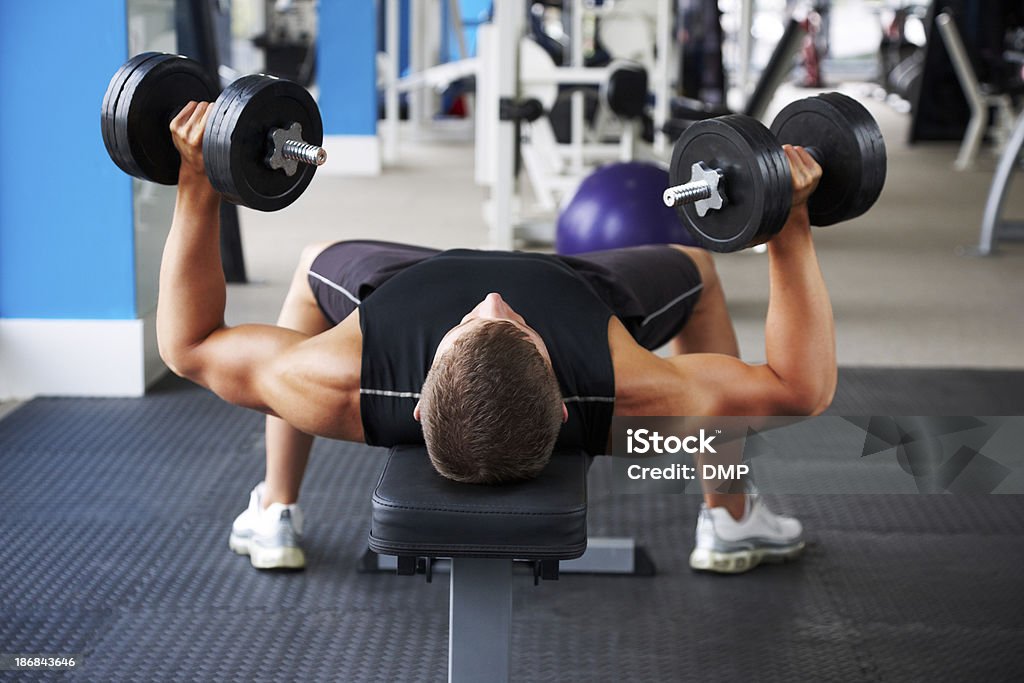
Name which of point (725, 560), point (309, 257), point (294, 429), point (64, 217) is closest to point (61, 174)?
point (64, 217)

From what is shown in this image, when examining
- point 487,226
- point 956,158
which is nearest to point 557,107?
point 487,226

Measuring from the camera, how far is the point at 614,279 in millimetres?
1696

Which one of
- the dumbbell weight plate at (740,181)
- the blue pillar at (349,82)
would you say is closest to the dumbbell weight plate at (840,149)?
the dumbbell weight plate at (740,181)

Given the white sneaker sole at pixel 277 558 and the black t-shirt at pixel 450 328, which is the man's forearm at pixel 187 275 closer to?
the black t-shirt at pixel 450 328

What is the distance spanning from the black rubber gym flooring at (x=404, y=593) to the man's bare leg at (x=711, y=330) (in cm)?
12

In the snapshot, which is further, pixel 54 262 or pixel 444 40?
pixel 444 40

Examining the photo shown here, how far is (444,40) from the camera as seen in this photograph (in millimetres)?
10969

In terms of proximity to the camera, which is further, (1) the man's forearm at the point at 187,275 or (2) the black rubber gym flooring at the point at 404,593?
(2) the black rubber gym flooring at the point at 404,593

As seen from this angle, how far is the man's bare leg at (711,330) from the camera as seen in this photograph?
6.22 ft

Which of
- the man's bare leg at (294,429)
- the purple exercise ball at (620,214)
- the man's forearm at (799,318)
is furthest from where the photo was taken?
the purple exercise ball at (620,214)

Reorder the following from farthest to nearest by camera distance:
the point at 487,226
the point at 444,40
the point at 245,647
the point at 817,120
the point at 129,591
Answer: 1. the point at 444,40
2. the point at 487,226
3. the point at 129,591
4. the point at 245,647
5. the point at 817,120

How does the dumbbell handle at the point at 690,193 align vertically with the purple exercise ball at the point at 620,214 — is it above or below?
above

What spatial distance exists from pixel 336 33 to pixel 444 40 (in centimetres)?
461

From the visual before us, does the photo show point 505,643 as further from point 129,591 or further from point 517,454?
point 129,591
